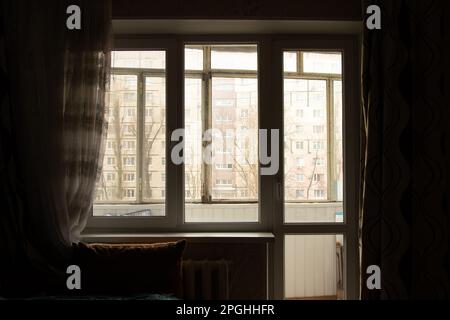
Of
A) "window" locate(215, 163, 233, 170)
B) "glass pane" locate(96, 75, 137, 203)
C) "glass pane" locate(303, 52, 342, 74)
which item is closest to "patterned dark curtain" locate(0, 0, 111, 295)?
"glass pane" locate(96, 75, 137, 203)

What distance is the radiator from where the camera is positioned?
233 cm

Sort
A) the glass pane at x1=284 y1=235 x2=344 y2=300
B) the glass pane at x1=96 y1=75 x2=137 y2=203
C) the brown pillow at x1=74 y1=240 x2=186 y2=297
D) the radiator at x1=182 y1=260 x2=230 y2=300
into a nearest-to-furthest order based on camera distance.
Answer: the brown pillow at x1=74 y1=240 x2=186 y2=297, the radiator at x1=182 y1=260 x2=230 y2=300, the glass pane at x1=96 y1=75 x2=137 y2=203, the glass pane at x1=284 y1=235 x2=344 y2=300

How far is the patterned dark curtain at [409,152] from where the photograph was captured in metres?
2.11

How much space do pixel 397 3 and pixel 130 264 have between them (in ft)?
6.08

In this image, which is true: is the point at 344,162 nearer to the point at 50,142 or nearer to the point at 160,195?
the point at 160,195

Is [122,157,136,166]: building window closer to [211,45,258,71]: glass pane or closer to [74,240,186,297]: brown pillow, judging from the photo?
[74,240,186,297]: brown pillow

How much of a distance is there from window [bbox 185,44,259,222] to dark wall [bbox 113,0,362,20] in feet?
1.13

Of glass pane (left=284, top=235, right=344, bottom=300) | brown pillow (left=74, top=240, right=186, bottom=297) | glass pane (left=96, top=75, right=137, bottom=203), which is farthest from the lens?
glass pane (left=284, top=235, right=344, bottom=300)

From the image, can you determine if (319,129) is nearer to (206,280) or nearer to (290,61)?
(290,61)

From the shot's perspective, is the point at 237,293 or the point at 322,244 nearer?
the point at 237,293

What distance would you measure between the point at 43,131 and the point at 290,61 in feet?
4.84

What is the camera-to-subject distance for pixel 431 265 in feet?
7.06
